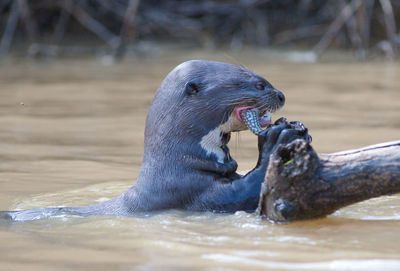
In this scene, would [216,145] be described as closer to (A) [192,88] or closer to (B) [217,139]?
(B) [217,139]

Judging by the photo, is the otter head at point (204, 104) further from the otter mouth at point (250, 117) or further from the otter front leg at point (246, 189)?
the otter front leg at point (246, 189)

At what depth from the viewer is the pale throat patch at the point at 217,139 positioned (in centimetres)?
321

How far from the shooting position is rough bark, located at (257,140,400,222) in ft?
8.84

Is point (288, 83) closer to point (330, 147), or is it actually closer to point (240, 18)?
point (330, 147)

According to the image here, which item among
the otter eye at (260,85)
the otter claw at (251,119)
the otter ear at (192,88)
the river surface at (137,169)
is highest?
the otter eye at (260,85)

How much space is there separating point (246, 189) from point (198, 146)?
0.29 m

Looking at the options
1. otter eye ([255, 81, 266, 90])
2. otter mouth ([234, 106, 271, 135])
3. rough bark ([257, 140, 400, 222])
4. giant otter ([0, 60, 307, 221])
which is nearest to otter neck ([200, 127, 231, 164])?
giant otter ([0, 60, 307, 221])

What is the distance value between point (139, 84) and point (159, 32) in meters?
4.26

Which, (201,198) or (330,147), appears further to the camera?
(330,147)

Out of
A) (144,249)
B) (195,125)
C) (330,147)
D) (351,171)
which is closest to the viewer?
(144,249)

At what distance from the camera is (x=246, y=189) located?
308 centimetres

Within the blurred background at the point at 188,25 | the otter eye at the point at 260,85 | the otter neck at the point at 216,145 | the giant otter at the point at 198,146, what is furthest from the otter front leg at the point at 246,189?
the blurred background at the point at 188,25

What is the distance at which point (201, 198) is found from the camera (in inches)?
123

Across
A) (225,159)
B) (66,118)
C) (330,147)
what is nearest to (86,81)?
(66,118)
